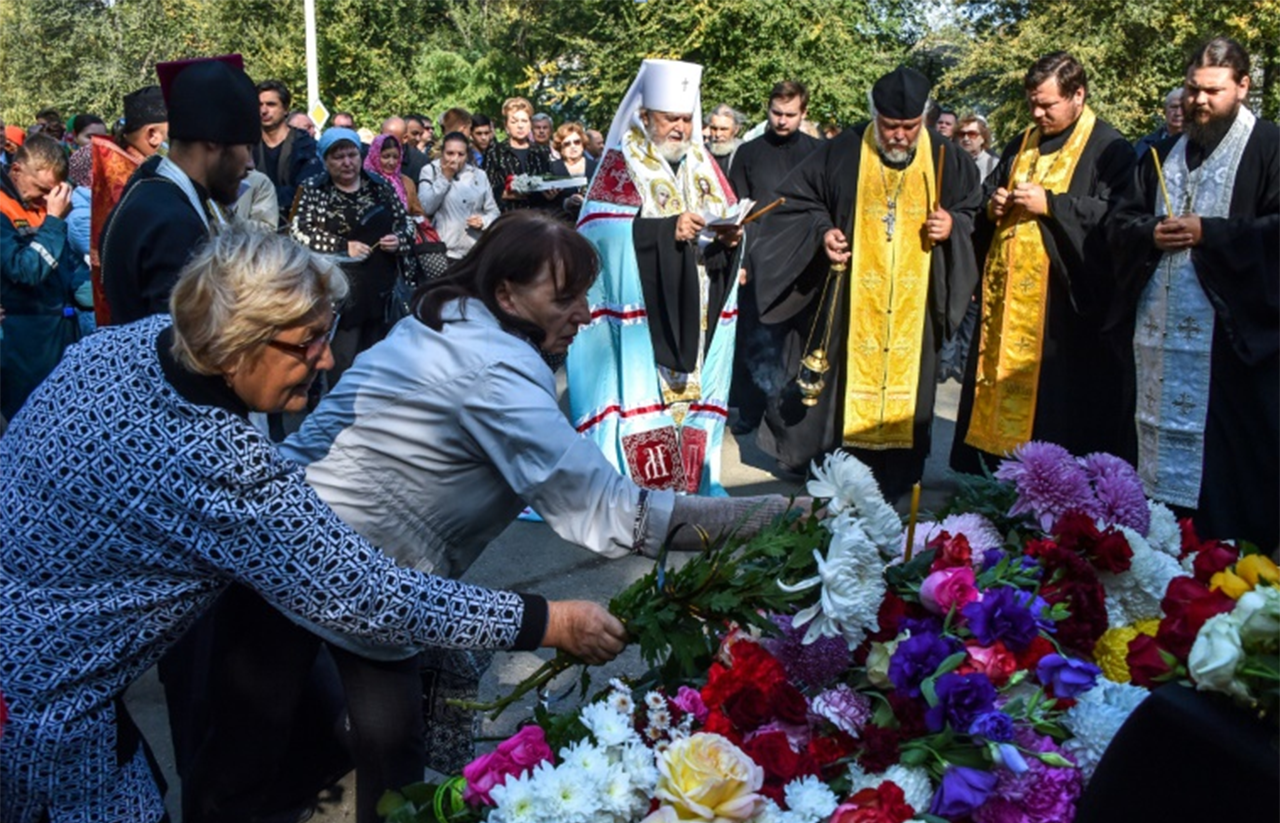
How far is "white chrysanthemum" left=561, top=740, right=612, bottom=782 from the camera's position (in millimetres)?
1973

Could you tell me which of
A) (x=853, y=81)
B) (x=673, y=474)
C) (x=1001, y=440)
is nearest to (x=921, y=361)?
(x=1001, y=440)

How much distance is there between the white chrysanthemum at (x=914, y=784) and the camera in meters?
1.96

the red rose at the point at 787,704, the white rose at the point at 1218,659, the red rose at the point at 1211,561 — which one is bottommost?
the red rose at the point at 787,704

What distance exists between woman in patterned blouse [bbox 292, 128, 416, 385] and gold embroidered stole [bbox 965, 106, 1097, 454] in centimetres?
386

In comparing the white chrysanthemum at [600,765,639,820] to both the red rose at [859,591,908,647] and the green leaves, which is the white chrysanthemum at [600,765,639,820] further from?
the red rose at [859,591,908,647]

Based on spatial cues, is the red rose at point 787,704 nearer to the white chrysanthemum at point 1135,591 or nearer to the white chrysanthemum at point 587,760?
the white chrysanthemum at point 587,760

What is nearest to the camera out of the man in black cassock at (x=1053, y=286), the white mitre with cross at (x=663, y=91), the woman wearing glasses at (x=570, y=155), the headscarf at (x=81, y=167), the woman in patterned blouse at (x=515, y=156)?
the man in black cassock at (x=1053, y=286)

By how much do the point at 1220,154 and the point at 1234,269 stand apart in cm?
53

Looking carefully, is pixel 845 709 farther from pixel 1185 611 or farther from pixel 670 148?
pixel 670 148

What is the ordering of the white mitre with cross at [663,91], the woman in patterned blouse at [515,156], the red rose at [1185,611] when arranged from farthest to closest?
the woman in patterned blouse at [515,156] → the white mitre with cross at [663,91] → the red rose at [1185,611]

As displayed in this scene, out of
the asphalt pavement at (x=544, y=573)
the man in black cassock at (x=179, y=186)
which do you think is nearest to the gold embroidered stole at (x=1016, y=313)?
the asphalt pavement at (x=544, y=573)

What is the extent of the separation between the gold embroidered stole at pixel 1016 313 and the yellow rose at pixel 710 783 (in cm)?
471

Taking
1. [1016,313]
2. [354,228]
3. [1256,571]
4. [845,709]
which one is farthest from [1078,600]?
[354,228]

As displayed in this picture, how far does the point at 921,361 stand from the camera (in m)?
6.64
